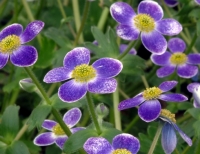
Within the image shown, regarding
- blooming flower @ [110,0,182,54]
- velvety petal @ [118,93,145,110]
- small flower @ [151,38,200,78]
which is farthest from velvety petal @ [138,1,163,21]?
velvety petal @ [118,93,145,110]

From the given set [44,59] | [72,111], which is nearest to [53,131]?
[72,111]

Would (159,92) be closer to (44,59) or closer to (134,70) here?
(134,70)

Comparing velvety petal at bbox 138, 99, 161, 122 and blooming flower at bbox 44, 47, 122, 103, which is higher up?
blooming flower at bbox 44, 47, 122, 103

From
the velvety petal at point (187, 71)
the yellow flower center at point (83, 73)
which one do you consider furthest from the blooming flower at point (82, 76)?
the velvety petal at point (187, 71)

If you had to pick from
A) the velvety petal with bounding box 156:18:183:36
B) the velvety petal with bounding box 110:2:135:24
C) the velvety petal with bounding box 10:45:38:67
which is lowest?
the velvety petal with bounding box 156:18:183:36

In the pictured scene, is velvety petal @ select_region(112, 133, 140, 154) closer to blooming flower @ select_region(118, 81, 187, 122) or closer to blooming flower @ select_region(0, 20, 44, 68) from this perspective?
blooming flower @ select_region(118, 81, 187, 122)

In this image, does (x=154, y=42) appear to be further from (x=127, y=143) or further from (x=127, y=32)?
(x=127, y=143)

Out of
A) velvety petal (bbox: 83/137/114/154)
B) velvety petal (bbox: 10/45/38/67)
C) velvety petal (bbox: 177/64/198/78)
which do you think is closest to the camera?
velvety petal (bbox: 83/137/114/154)
